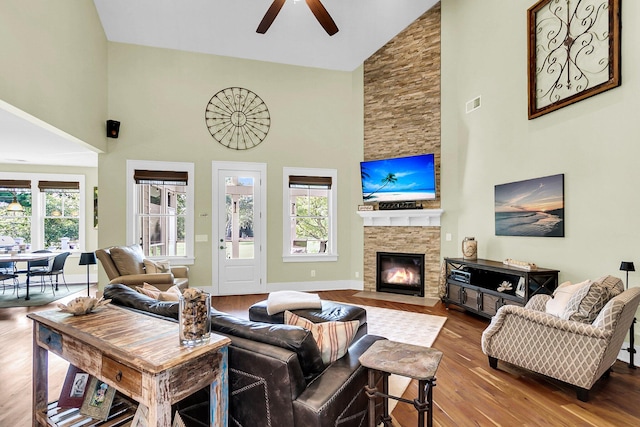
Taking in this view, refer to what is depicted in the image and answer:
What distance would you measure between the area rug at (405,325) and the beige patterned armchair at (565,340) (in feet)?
2.91

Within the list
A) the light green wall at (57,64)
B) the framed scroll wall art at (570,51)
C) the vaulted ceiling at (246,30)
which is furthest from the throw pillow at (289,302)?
the vaulted ceiling at (246,30)

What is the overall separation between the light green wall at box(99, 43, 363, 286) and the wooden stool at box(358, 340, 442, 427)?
4576mm

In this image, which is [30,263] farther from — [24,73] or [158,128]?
[24,73]

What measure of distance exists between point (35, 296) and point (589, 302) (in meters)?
8.02

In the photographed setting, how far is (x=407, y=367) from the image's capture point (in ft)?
5.17

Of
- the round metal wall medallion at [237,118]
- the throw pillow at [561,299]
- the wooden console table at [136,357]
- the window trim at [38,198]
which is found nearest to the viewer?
the wooden console table at [136,357]

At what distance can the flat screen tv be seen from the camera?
5.53 metres

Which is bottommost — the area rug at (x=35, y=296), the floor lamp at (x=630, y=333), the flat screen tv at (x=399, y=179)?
the area rug at (x=35, y=296)

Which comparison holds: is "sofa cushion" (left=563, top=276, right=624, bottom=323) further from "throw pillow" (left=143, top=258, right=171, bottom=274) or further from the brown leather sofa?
"throw pillow" (left=143, top=258, right=171, bottom=274)

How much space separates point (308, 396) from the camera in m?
1.52

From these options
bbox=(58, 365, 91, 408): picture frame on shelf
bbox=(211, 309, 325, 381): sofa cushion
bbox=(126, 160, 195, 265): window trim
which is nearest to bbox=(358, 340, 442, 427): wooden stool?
bbox=(211, 309, 325, 381): sofa cushion

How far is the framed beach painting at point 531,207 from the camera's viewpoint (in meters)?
3.73

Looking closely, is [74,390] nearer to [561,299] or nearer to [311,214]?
[561,299]

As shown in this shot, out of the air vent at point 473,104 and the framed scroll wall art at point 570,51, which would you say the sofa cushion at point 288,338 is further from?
the air vent at point 473,104
